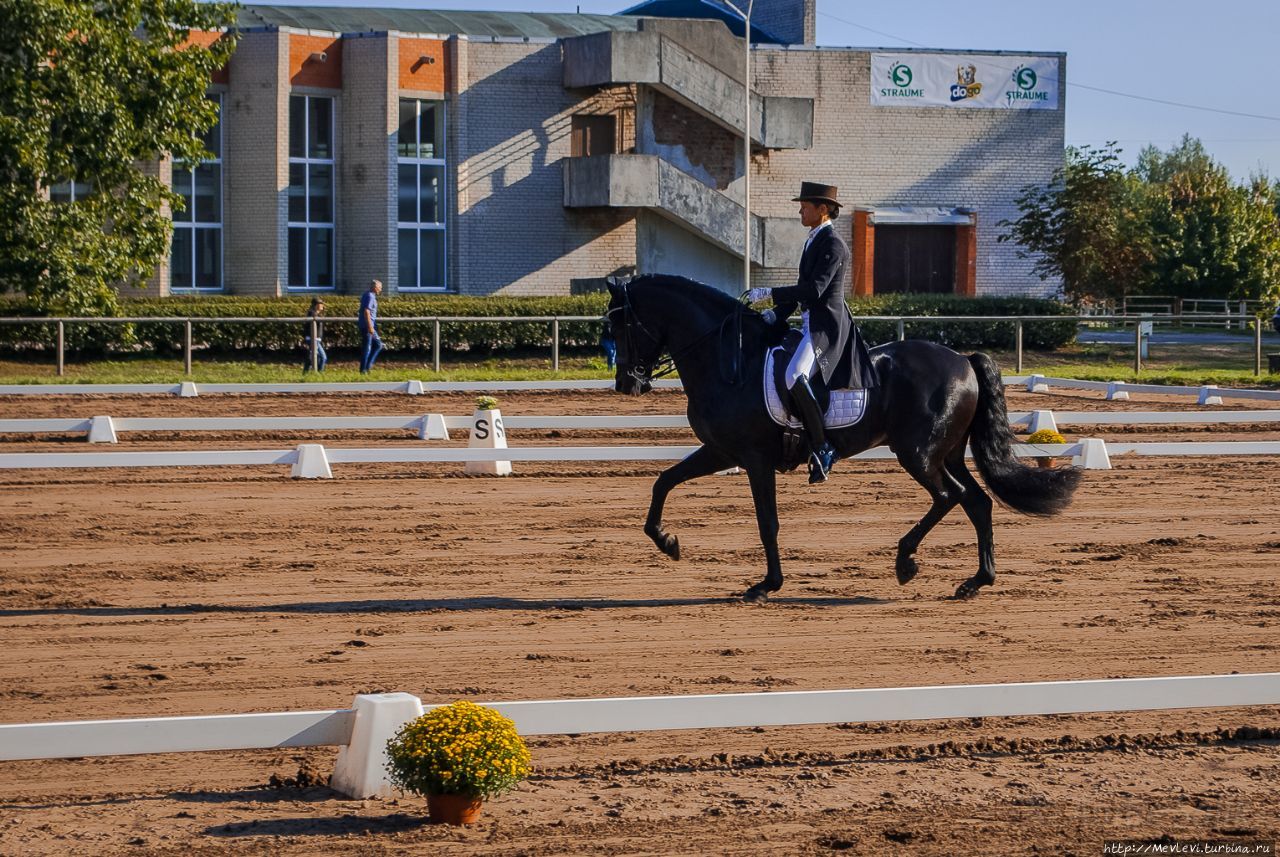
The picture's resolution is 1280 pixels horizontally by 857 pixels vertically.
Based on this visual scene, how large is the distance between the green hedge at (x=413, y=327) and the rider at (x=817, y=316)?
19.5 meters

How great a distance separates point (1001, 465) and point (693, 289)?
2.23 metres

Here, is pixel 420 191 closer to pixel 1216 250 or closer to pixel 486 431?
pixel 486 431

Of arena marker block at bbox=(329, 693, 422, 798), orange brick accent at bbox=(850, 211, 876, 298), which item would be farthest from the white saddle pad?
orange brick accent at bbox=(850, 211, 876, 298)

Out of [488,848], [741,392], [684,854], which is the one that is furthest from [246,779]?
[741,392]

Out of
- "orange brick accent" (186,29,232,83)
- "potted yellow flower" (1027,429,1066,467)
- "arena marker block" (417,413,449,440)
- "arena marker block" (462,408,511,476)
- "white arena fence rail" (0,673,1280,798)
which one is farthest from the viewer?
"orange brick accent" (186,29,232,83)

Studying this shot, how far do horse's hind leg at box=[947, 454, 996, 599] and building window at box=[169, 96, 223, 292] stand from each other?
30.2 metres

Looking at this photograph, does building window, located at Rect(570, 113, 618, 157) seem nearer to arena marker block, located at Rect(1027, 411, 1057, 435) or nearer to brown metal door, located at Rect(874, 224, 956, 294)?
brown metal door, located at Rect(874, 224, 956, 294)

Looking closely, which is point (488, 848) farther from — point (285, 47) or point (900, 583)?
point (285, 47)

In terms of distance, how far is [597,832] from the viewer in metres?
5.43

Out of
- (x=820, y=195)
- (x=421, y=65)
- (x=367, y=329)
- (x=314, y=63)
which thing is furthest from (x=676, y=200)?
(x=820, y=195)

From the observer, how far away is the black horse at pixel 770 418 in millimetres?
9531

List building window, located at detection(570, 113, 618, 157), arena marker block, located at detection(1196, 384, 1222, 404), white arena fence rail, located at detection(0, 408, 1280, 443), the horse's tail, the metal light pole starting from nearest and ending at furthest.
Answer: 1. the horse's tail
2. white arena fence rail, located at detection(0, 408, 1280, 443)
3. arena marker block, located at detection(1196, 384, 1222, 404)
4. the metal light pole
5. building window, located at detection(570, 113, 618, 157)

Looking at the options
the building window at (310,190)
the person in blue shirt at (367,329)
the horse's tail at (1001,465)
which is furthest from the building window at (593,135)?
the horse's tail at (1001,465)

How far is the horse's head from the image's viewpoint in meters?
9.81
